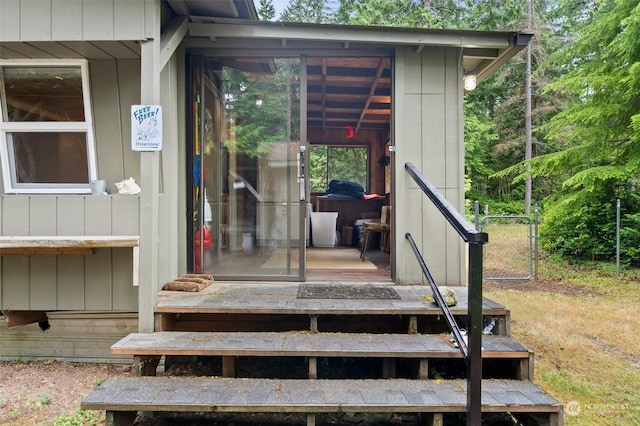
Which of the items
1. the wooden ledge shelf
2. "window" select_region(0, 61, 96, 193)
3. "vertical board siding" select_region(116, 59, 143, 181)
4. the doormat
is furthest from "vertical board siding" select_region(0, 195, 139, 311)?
the doormat

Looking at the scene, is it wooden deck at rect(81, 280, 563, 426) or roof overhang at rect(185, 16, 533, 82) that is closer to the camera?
wooden deck at rect(81, 280, 563, 426)

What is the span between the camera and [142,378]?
219cm

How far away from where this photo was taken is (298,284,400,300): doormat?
2893 mm

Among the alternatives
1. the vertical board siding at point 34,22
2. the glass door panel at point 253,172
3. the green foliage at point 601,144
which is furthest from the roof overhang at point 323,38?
the green foliage at point 601,144

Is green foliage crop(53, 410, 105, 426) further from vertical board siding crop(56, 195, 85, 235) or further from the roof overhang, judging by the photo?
the roof overhang

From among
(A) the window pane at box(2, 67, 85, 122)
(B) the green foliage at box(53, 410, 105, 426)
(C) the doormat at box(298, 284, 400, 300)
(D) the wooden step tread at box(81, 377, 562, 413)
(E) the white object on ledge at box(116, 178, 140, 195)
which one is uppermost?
(A) the window pane at box(2, 67, 85, 122)

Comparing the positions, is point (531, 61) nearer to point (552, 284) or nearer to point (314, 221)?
point (552, 284)

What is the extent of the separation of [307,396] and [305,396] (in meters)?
0.01

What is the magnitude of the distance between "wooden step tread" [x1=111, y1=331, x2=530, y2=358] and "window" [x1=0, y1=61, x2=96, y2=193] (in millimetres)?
1534

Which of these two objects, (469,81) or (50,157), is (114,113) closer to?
(50,157)

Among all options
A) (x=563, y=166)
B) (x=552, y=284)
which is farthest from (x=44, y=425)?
(x=563, y=166)

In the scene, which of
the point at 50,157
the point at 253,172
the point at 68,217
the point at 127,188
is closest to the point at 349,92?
the point at 253,172

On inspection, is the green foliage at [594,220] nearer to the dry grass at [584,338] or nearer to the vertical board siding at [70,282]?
the dry grass at [584,338]

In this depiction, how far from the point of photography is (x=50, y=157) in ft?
9.97
